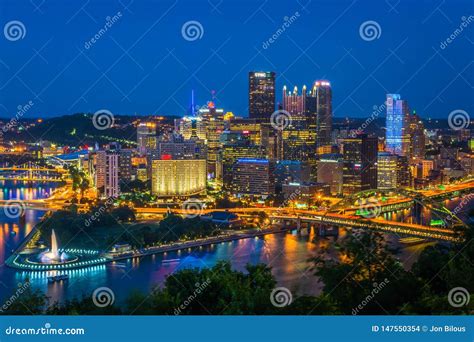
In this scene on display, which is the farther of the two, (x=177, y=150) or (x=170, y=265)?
(x=177, y=150)

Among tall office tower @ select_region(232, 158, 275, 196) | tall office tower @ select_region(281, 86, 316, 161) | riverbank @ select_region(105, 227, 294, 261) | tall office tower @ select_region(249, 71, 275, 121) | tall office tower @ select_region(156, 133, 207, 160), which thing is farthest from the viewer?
tall office tower @ select_region(249, 71, 275, 121)

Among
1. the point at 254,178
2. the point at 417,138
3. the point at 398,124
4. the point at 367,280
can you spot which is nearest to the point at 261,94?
the point at 398,124

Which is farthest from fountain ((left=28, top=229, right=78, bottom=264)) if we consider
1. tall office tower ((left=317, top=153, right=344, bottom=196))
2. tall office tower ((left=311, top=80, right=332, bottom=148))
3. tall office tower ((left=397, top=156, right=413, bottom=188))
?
tall office tower ((left=311, top=80, right=332, bottom=148))

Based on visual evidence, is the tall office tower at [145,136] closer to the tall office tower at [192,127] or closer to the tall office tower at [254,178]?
the tall office tower at [192,127]

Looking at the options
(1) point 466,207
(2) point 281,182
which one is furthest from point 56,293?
(2) point 281,182

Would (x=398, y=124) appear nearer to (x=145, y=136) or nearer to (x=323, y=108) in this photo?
(x=323, y=108)

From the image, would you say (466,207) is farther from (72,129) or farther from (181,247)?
(72,129)

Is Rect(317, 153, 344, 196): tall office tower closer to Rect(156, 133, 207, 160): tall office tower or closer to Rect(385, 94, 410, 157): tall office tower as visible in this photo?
Rect(156, 133, 207, 160): tall office tower

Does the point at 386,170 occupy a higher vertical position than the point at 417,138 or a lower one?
lower
